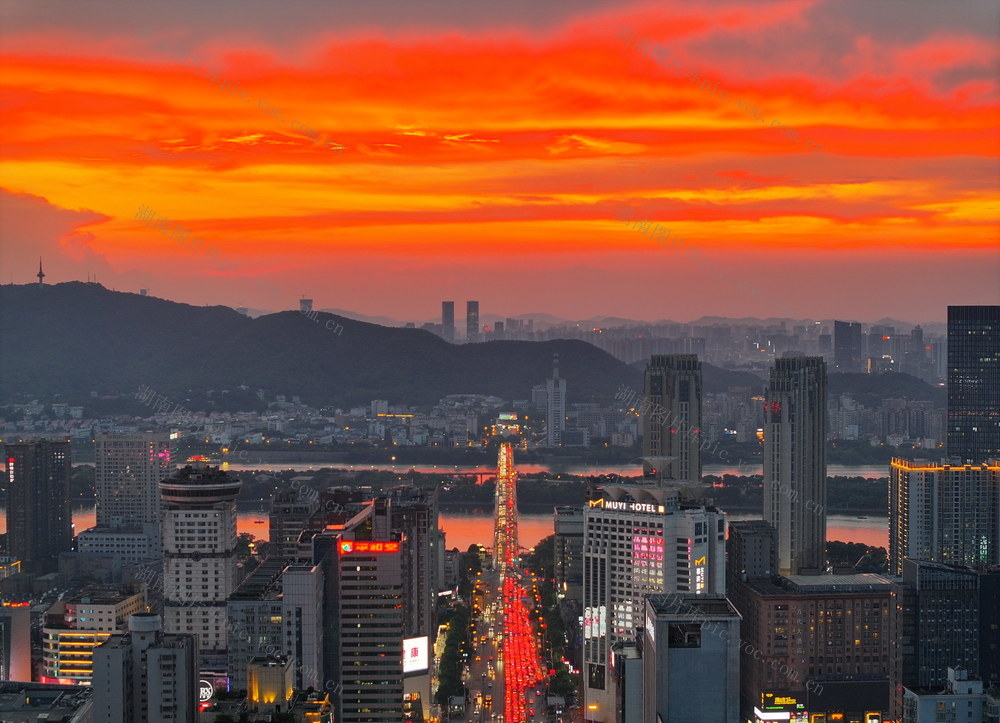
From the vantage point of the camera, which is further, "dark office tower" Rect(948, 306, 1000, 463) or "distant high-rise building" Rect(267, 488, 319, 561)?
"dark office tower" Rect(948, 306, 1000, 463)

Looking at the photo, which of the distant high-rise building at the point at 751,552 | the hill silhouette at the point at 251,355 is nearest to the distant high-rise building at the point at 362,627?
the distant high-rise building at the point at 751,552

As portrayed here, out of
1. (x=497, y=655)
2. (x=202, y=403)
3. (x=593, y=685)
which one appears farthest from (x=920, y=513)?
(x=202, y=403)

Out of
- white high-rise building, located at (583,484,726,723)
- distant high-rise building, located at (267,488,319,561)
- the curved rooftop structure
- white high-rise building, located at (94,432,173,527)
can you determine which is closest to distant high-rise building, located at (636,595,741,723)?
white high-rise building, located at (583,484,726,723)

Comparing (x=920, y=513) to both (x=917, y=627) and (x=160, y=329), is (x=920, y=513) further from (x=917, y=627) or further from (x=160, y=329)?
(x=160, y=329)

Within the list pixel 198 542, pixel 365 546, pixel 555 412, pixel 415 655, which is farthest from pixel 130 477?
pixel 555 412

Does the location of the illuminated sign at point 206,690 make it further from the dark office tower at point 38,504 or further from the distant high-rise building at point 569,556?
the dark office tower at point 38,504

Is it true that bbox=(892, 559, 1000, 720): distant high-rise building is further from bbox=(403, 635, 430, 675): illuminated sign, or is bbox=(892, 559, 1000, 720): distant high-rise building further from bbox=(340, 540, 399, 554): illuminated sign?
bbox=(403, 635, 430, 675): illuminated sign
